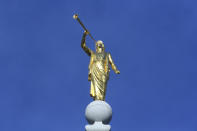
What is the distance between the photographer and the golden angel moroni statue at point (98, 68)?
1875 cm

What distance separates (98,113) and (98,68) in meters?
2.48

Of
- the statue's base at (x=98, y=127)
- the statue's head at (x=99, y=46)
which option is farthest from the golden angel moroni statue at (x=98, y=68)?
the statue's base at (x=98, y=127)

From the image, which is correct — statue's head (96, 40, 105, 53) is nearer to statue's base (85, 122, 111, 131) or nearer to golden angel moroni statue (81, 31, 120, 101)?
golden angel moroni statue (81, 31, 120, 101)

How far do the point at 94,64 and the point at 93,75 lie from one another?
0.57 meters

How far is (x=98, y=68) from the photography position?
63.4ft

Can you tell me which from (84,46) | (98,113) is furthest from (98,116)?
(84,46)

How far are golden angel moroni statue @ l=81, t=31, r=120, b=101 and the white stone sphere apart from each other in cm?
95

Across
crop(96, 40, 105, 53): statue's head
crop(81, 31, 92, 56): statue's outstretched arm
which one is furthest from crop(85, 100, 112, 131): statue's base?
crop(96, 40, 105, 53): statue's head

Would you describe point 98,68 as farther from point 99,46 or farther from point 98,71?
point 99,46

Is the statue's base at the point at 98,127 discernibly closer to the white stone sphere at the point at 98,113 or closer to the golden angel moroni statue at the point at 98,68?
the white stone sphere at the point at 98,113

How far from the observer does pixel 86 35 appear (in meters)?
20.0

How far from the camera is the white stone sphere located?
17469mm

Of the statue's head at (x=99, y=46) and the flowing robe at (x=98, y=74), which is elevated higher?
the statue's head at (x=99, y=46)

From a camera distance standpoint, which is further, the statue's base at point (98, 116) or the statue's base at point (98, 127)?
the statue's base at point (98, 116)
